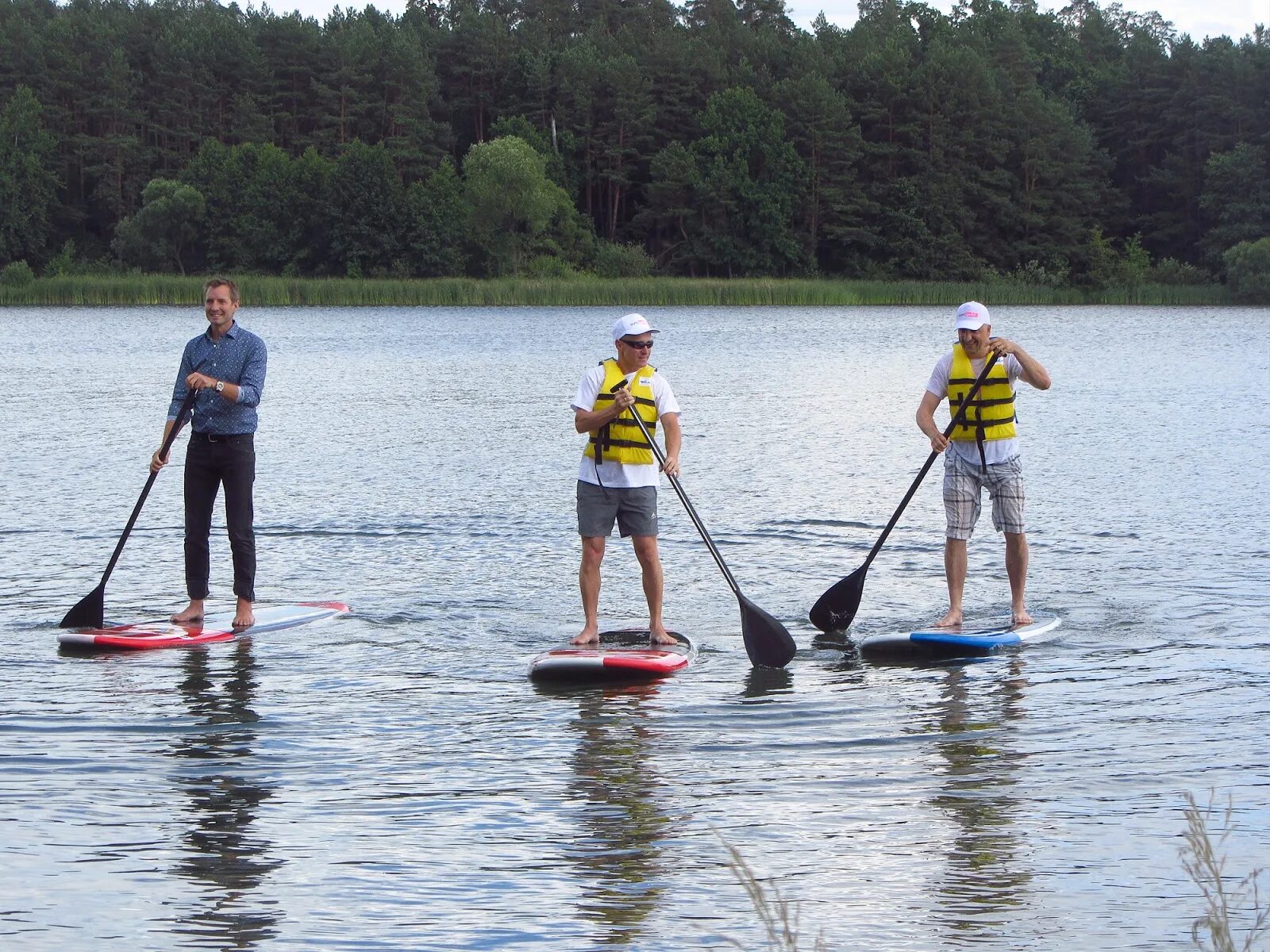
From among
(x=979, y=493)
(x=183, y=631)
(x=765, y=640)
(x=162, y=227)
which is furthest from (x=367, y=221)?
(x=765, y=640)

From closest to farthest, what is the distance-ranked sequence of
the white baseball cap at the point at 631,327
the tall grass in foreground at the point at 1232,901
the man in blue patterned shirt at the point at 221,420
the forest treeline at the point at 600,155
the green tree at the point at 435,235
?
1. the tall grass in foreground at the point at 1232,901
2. the white baseball cap at the point at 631,327
3. the man in blue patterned shirt at the point at 221,420
4. the green tree at the point at 435,235
5. the forest treeline at the point at 600,155

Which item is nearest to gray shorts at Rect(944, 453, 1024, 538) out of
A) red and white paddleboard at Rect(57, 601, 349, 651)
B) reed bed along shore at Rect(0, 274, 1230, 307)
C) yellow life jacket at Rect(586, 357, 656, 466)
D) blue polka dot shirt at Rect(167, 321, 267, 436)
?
yellow life jacket at Rect(586, 357, 656, 466)

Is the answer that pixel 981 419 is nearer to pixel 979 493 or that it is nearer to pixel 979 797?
pixel 979 493

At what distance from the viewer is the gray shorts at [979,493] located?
9180 mm

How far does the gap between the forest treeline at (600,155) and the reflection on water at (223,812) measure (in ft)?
254

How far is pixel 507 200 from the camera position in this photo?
85250mm

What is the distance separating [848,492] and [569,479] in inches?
126

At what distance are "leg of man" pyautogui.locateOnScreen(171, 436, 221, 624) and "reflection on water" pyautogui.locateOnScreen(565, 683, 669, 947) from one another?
8.24 ft

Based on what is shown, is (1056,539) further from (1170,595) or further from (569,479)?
(569,479)

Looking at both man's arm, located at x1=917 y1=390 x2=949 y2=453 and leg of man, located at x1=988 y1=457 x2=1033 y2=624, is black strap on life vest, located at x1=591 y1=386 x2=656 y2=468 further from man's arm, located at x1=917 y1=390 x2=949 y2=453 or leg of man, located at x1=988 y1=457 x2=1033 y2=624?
leg of man, located at x1=988 y1=457 x2=1033 y2=624

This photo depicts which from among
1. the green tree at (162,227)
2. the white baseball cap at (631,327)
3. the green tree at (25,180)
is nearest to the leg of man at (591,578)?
the white baseball cap at (631,327)

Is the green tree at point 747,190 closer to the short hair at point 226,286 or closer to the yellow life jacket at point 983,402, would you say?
the yellow life jacket at point 983,402

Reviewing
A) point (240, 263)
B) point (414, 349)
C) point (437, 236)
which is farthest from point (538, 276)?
point (414, 349)

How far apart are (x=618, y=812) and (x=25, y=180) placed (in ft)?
300
